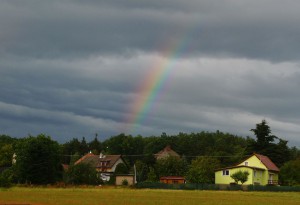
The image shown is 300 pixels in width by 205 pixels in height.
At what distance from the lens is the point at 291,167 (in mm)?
110062

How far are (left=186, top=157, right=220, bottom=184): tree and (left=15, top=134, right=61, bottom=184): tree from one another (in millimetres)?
30057

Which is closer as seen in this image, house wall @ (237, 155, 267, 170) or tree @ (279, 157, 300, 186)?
tree @ (279, 157, 300, 186)

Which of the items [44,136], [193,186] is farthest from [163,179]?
[44,136]

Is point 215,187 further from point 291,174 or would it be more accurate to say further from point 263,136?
point 263,136

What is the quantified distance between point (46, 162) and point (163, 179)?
101 feet

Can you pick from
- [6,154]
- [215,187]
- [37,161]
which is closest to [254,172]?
[215,187]

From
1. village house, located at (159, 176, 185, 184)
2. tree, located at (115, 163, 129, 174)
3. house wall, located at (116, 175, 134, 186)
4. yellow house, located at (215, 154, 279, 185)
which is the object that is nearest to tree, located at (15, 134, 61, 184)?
house wall, located at (116, 175, 134, 186)

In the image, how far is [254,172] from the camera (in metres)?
116

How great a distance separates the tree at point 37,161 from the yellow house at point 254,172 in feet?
122

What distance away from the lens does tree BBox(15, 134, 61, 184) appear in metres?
99.1

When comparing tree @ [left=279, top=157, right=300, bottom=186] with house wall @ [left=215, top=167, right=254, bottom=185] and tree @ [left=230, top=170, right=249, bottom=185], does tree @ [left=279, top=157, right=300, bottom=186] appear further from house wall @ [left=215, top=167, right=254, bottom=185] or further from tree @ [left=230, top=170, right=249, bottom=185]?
tree @ [left=230, top=170, right=249, bottom=185]

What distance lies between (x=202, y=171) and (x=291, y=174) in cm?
2008

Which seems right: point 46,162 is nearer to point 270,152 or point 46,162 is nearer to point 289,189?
point 289,189

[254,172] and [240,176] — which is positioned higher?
[254,172]
